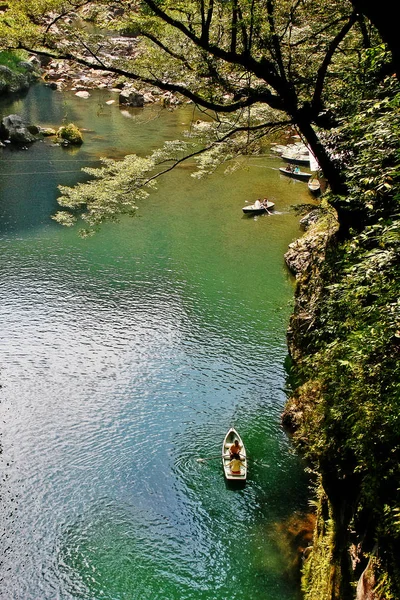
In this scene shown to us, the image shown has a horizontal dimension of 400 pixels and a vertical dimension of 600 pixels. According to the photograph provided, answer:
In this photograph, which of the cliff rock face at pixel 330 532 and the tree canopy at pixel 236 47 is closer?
the cliff rock face at pixel 330 532

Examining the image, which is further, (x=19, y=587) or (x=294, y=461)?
(x=294, y=461)

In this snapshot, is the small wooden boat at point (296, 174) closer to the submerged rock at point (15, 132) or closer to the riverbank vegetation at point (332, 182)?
the submerged rock at point (15, 132)

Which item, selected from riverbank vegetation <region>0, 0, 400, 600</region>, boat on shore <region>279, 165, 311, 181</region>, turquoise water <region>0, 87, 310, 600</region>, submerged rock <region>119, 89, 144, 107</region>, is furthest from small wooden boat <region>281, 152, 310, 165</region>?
riverbank vegetation <region>0, 0, 400, 600</region>

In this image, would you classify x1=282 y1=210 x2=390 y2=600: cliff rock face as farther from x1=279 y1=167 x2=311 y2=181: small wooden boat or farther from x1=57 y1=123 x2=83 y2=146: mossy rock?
x1=57 y1=123 x2=83 y2=146: mossy rock

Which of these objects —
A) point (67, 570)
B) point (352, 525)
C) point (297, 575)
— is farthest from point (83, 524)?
point (352, 525)

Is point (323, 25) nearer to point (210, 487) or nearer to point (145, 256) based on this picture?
point (210, 487)

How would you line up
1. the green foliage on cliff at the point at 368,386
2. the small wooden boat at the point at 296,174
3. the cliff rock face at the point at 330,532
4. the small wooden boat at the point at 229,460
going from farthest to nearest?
the small wooden boat at the point at 296,174 < the small wooden boat at the point at 229,460 < the cliff rock face at the point at 330,532 < the green foliage on cliff at the point at 368,386

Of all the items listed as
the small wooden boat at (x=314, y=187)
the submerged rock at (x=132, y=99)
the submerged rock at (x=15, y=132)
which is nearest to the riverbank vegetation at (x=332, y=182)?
the small wooden boat at (x=314, y=187)
